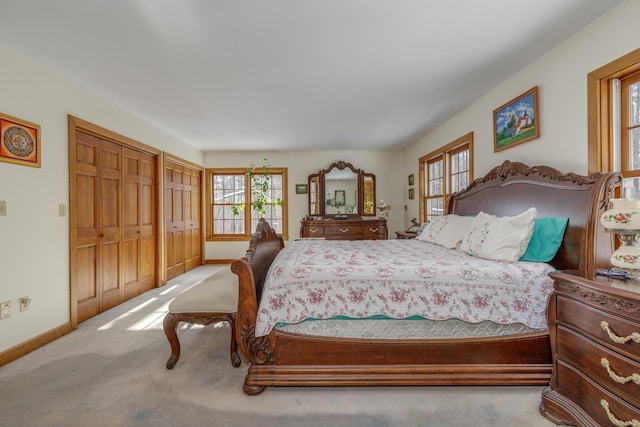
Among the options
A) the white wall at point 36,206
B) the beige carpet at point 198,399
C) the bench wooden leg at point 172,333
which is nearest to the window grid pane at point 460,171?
the beige carpet at point 198,399

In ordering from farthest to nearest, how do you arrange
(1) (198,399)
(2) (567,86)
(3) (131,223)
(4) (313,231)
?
(4) (313,231)
(3) (131,223)
(2) (567,86)
(1) (198,399)

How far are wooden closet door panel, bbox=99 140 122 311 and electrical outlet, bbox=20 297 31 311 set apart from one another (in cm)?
92

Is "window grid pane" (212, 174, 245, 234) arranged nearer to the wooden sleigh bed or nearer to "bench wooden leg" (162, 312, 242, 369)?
"bench wooden leg" (162, 312, 242, 369)

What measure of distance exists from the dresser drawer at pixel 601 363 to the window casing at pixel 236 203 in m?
5.11

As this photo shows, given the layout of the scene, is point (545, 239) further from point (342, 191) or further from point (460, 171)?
point (342, 191)

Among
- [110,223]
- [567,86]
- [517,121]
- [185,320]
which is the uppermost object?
[567,86]

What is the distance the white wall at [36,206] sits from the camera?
7.47 ft

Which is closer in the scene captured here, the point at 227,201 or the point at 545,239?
the point at 545,239

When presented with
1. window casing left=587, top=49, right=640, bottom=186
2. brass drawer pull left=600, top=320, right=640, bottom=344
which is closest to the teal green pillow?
window casing left=587, top=49, right=640, bottom=186

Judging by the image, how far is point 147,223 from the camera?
4.27 meters

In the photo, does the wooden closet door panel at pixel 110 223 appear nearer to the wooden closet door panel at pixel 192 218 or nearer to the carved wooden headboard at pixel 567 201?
the wooden closet door panel at pixel 192 218

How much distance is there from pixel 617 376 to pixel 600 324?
21 centimetres

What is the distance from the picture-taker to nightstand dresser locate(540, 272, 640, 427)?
4.00ft

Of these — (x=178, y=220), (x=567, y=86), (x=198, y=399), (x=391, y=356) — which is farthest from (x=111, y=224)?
(x=567, y=86)
